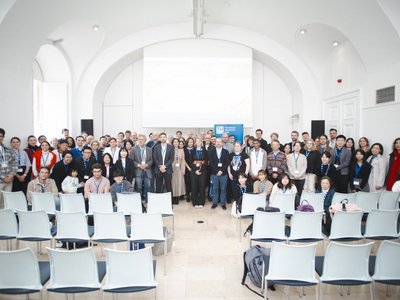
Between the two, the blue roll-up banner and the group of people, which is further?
the blue roll-up banner

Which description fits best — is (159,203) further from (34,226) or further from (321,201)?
(321,201)

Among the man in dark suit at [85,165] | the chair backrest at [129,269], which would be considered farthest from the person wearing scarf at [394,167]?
the man in dark suit at [85,165]

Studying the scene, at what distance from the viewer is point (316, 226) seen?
416 cm

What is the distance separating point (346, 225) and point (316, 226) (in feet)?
1.32

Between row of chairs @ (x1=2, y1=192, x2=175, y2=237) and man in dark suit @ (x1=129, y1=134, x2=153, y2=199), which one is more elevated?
man in dark suit @ (x1=129, y1=134, x2=153, y2=199)

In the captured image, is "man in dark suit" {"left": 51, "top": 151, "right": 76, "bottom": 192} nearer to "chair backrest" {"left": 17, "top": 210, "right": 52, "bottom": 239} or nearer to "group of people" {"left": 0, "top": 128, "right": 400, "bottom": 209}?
"group of people" {"left": 0, "top": 128, "right": 400, "bottom": 209}

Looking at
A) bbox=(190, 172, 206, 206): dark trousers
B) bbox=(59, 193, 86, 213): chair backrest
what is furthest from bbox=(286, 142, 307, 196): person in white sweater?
bbox=(59, 193, 86, 213): chair backrest

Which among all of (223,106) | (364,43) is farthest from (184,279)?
(223,106)

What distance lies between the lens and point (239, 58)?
11359mm

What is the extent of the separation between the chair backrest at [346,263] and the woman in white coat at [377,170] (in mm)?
4124

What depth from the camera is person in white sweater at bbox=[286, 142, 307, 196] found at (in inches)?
269

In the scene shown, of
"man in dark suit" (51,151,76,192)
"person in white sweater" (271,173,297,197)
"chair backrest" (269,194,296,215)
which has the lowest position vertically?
"chair backrest" (269,194,296,215)

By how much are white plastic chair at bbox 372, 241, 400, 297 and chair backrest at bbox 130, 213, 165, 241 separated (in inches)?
93.8

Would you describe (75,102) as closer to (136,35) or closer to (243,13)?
(136,35)
